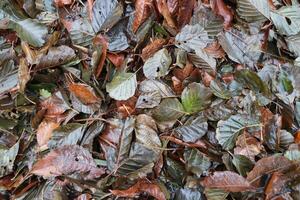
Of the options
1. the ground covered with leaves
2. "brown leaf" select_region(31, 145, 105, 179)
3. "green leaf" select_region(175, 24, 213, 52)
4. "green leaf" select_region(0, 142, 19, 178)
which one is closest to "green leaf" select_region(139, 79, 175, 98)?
the ground covered with leaves

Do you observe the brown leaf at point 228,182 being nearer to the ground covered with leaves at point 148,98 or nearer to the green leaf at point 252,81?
the ground covered with leaves at point 148,98

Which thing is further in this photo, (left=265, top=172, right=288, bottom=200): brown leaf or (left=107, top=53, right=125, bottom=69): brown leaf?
(left=107, top=53, right=125, bottom=69): brown leaf

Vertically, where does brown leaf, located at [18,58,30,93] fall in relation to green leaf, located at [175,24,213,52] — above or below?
below

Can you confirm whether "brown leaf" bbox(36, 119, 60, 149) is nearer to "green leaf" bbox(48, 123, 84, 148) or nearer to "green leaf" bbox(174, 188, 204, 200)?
"green leaf" bbox(48, 123, 84, 148)

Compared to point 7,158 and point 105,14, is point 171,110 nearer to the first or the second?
point 105,14

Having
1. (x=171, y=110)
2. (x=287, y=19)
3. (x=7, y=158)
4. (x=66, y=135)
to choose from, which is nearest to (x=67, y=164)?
(x=66, y=135)

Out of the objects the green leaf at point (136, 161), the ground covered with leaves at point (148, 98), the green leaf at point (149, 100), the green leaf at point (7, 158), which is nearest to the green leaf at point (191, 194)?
the ground covered with leaves at point (148, 98)

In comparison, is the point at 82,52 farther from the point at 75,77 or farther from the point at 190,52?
the point at 190,52
